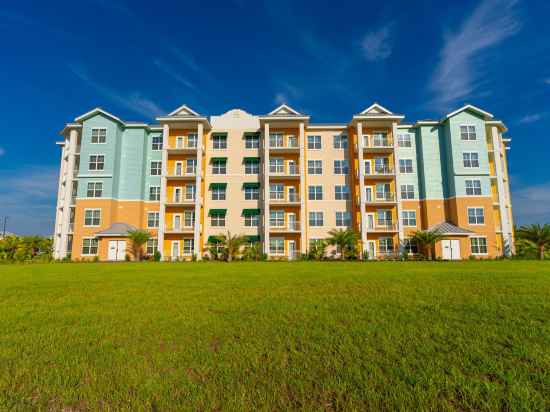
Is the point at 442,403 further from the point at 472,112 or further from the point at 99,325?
the point at 472,112

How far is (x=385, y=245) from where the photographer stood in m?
32.5

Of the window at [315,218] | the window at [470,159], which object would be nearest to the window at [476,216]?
the window at [470,159]

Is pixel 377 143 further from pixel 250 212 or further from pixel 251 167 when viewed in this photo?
pixel 250 212

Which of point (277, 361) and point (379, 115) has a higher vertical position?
point (379, 115)

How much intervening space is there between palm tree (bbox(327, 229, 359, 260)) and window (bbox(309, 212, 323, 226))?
318cm

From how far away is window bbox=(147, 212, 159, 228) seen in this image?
34.2 meters

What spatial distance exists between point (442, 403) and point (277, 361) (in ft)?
6.39

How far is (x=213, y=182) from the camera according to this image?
34.0 m

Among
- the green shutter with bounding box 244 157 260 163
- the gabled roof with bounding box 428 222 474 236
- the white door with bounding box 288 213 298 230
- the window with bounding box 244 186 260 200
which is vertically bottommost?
the gabled roof with bounding box 428 222 474 236

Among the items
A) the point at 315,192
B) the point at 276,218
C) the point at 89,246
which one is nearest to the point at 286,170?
the point at 315,192

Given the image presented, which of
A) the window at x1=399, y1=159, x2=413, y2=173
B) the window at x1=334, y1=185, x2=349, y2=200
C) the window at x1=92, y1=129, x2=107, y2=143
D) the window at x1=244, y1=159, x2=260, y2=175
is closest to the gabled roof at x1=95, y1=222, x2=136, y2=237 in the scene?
the window at x1=92, y1=129, x2=107, y2=143

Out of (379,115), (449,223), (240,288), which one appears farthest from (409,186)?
(240,288)

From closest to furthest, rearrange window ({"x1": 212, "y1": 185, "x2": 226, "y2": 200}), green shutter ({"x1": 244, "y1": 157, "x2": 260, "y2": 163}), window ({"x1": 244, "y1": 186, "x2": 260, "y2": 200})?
window ({"x1": 244, "y1": 186, "x2": 260, "y2": 200}) < window ({"x1": 212, "y1": 185, "x2": 226, "y2": 200}) < green shutter ({"x1": 244, "y1": 157, "x2": 260, "y2": 163})

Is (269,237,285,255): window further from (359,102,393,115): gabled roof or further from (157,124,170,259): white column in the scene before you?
(359,102,393,115): gabled roof
